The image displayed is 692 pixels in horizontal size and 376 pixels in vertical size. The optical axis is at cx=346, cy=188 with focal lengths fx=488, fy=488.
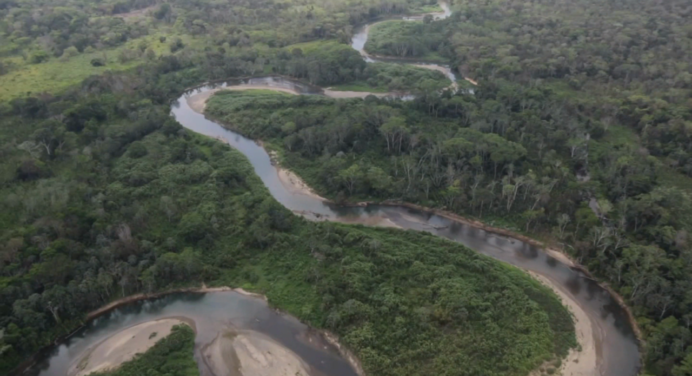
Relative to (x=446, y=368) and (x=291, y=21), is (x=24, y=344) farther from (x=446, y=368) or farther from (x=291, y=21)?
(x=291, y=21)

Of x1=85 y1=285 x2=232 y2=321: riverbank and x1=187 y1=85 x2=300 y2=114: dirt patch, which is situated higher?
x1=85 y1=285 x2=232 y2=321: riverbank

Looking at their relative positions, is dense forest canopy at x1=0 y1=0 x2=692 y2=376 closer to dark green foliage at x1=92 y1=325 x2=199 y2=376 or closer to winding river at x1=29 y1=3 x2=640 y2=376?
winding river at x1=29 y1=3 x2=640 y2=376

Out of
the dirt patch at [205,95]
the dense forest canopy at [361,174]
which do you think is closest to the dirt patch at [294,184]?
the dense forest canopy at [361,174]

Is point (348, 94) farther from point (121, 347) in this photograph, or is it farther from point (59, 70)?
point (121, 347)

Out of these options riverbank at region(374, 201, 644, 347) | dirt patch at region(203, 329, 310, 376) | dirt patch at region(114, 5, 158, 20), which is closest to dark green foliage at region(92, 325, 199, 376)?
dirt patch at region(203, 329, 310, 376)

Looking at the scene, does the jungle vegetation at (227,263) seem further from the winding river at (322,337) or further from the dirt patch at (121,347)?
the dirt patch at (121,347)

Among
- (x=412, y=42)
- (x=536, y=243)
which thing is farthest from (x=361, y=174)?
(x=412, y=42)
